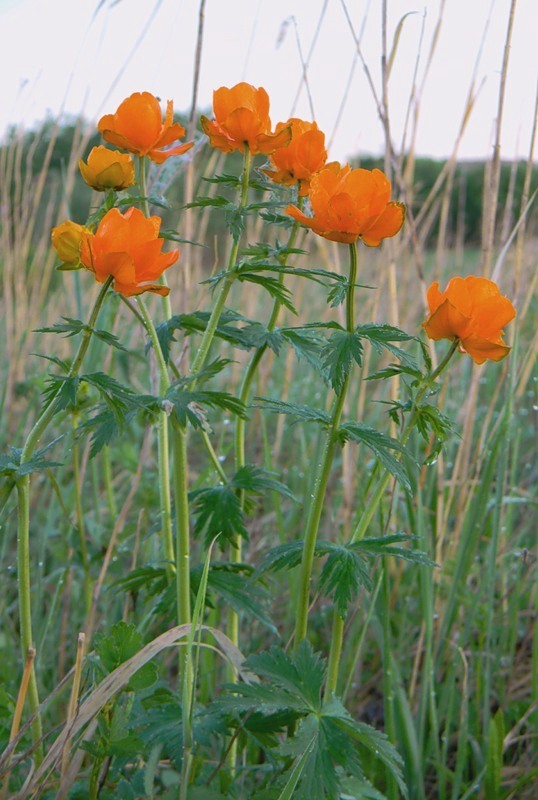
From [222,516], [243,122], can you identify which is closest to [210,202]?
[243,122]

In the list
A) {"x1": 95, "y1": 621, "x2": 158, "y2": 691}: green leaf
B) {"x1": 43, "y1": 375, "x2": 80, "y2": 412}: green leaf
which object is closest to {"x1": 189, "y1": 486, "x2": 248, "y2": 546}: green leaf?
{"x1": 95, "y1": 621, "x2": 158, "y2": 691}: green leaf

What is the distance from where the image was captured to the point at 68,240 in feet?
2.23

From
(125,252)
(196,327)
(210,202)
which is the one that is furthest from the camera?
(196,327)

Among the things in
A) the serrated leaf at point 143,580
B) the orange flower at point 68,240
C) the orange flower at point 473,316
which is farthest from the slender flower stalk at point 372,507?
the orange flower at point 68,240

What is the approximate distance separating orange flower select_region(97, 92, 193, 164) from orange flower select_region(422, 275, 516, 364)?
316 mm

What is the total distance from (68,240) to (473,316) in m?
0.37

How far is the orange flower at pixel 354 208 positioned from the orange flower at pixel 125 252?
13 cm

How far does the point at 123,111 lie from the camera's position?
2.45 feet

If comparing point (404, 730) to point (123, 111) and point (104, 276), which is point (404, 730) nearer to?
point (104, 276)

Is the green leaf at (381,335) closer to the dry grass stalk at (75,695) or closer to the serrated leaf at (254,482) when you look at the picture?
the serrated leaf at (254,482)

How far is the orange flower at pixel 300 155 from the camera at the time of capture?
2.51ft

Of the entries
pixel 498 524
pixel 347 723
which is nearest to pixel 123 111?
pixel 347 723

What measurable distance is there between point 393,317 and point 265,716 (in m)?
0.67

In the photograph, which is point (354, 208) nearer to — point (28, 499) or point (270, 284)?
point (270, 284)
